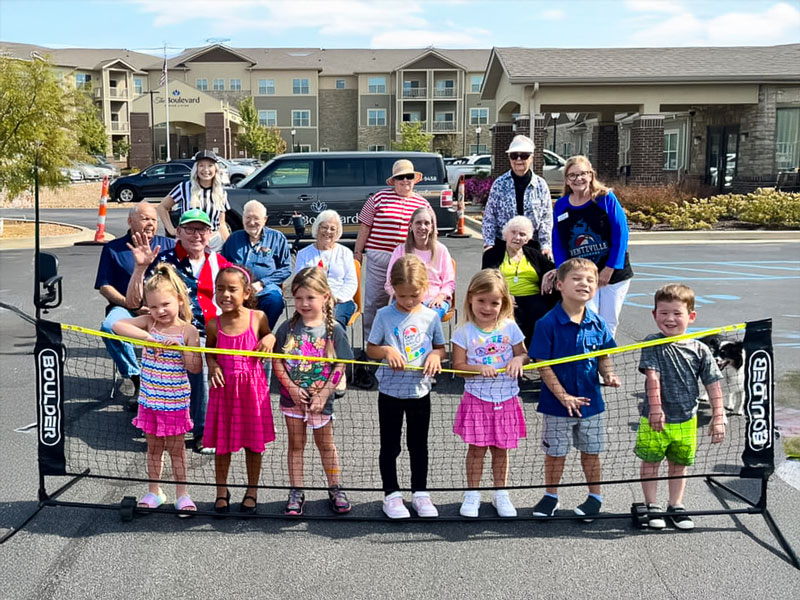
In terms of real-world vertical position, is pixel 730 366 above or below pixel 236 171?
below

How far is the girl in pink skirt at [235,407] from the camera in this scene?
14.6 feet

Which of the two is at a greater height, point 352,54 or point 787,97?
point 352,54

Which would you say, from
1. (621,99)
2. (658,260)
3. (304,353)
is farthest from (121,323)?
(621,99)

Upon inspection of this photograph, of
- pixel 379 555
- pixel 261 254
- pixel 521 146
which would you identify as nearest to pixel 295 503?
pixel 379 555

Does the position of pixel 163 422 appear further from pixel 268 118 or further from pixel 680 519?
pixel 268 118

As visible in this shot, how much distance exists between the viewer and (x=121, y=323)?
4.78m

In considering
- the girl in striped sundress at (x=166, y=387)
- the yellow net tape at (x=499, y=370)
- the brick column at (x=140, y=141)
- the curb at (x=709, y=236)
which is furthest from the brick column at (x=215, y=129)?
the yellow net tape at (x=499, y=370)

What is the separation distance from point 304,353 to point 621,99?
899 inches

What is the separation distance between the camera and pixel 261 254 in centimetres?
673

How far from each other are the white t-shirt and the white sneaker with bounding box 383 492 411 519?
0.72 metres

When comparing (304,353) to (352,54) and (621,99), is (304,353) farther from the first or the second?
(352,54)

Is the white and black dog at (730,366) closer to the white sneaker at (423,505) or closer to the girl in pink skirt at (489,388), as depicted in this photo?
the girl in pink skirt at (489,388)

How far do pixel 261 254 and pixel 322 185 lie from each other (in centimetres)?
1032

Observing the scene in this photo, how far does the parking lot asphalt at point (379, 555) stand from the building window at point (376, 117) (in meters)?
74.5
